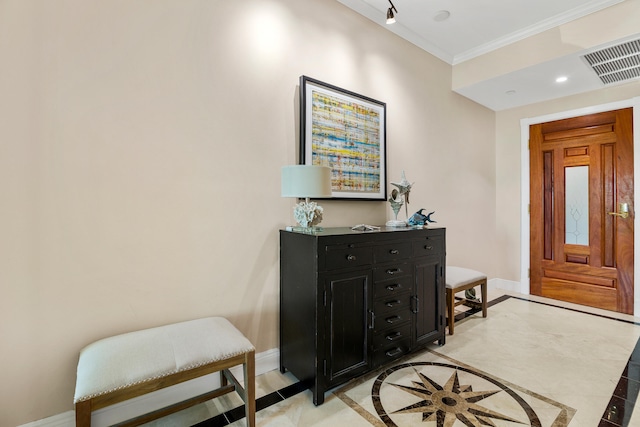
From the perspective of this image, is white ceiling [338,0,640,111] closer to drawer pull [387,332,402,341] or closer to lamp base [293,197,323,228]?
lamp base [293,197,323,228]

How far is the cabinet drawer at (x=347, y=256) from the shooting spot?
1.78m

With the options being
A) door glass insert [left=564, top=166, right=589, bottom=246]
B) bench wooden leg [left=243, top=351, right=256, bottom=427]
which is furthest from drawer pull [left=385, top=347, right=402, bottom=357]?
door glass insert [left=564, top=166, right=589, bottom=246]

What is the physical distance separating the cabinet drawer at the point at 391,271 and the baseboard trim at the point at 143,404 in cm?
99

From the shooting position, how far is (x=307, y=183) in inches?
72.6

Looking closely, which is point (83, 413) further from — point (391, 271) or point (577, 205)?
point (577, 205)

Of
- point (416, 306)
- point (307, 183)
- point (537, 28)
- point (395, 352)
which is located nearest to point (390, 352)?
point (395, 352)

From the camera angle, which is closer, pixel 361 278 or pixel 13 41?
pixel 13 41

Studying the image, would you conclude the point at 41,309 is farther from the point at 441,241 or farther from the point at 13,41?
the point at 441,241

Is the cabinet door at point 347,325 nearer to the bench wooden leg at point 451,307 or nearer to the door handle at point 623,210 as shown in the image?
the bench wooden leg at point 451,307

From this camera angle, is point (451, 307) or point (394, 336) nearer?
point (394, 336)

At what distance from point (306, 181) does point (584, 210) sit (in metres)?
3.72

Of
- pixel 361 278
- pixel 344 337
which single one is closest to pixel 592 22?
pixel 361 278

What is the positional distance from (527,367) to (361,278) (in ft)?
4.70

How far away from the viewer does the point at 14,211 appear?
136cm
